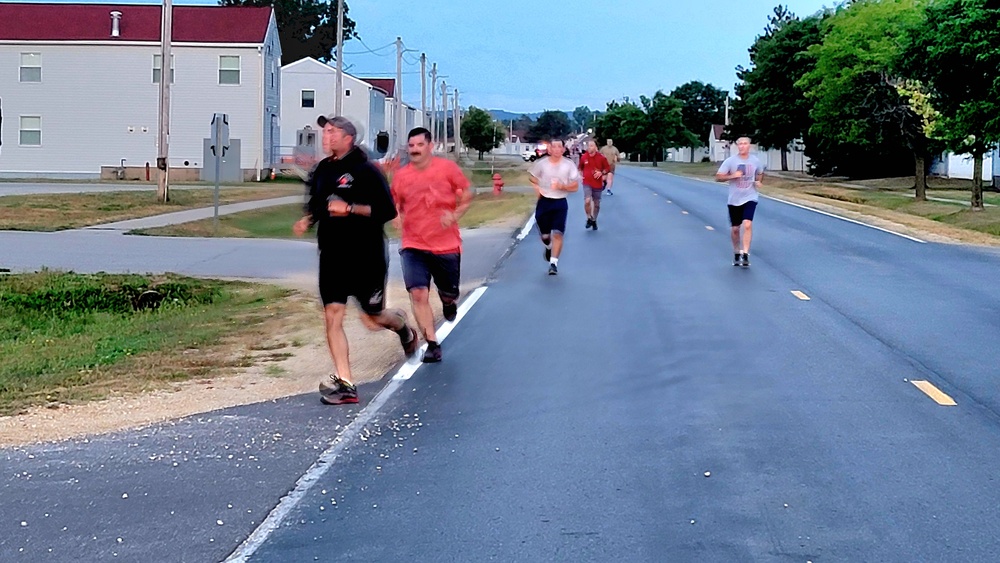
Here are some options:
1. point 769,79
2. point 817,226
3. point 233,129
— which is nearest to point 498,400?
point 817,226

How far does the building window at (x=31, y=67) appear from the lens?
182ft

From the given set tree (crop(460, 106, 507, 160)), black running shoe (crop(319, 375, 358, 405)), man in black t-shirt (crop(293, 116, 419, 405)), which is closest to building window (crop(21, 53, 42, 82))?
man in black t-shirt (crop(293, 116, 419, 405))

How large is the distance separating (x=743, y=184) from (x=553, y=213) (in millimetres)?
2785

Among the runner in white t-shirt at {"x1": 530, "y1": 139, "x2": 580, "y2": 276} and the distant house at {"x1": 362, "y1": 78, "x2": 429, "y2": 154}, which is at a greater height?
the distant house at {"x1": 362, "y1": 78, "x2": 429, "y2": 154}

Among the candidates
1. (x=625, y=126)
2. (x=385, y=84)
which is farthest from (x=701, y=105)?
(x=385, y=84)

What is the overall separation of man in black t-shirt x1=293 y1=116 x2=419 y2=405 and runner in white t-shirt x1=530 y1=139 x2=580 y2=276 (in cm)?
822

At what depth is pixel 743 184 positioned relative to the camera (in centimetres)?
1770

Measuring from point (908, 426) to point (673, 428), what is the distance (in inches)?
59.9

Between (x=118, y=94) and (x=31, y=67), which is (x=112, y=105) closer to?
(x=118, y=94)

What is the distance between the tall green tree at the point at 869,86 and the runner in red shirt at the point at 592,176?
62.3 ft

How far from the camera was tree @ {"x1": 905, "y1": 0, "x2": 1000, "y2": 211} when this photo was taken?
27.9 m

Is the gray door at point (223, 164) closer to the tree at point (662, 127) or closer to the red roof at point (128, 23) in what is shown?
the red roof at point (128, 23)

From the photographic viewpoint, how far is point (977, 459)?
729 cm

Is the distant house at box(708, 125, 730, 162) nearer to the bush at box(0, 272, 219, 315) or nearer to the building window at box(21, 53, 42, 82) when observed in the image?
the building window at box(21, 53, 42, 82)
